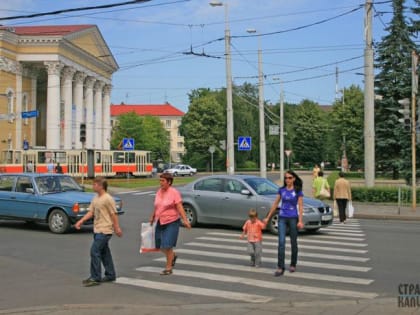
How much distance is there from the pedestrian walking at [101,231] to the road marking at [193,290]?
38cm

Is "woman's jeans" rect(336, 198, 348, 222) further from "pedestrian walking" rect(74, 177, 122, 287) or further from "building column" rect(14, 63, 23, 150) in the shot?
"building column" rect(14, 63, 23, 150)

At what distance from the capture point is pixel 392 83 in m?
40.2

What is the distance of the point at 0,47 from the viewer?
58.7 metres

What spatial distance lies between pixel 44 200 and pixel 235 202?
5015mm

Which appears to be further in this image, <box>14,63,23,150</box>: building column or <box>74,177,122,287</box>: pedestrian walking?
<box>14,63,23,150</box>: building column

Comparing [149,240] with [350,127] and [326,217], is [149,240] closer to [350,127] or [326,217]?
[326,217]

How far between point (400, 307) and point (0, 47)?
190 ft

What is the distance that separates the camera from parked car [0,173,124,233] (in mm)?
15039

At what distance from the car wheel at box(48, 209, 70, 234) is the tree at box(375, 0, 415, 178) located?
2859cm

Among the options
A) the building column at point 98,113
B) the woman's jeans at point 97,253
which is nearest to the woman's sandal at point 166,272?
the woman's jeans at point 97,253

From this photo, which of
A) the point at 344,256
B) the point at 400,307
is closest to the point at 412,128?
the point at 344,256

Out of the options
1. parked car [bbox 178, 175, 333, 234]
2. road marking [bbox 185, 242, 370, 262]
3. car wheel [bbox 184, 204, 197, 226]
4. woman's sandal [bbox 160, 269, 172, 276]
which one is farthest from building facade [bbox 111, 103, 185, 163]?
woman's sandal [bbox 160, 269, 172, 276]

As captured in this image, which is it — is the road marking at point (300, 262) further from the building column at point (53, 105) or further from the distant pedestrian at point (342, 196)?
the building column at point (53, 105)

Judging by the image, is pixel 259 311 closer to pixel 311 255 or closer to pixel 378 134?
pixel 311 255
